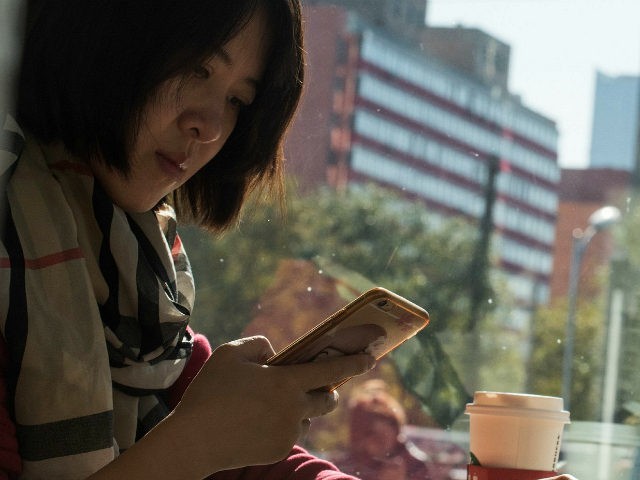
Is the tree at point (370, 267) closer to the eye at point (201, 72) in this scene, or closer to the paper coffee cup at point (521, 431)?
the paper coffee cup at point (521, 431)

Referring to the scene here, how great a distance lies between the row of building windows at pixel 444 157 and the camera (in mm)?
1428

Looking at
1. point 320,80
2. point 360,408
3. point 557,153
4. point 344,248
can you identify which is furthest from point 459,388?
point 320,80

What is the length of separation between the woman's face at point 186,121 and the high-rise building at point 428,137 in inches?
18.1

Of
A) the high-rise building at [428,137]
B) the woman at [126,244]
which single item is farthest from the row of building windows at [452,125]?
the woman at [126,244]

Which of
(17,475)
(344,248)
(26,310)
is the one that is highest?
(344,248)

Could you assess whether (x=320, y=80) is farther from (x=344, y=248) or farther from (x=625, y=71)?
(x=625, y=71)

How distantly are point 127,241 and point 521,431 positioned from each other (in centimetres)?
46

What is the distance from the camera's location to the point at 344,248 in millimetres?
1474

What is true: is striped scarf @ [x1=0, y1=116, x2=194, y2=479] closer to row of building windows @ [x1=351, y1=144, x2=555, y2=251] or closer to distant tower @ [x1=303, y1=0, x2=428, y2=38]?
row of building windows @ [x1=351, y1=144, x2=555, y2=251]

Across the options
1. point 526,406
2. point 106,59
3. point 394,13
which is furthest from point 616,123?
point 106,59

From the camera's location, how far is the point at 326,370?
0.88 m

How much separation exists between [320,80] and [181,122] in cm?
57

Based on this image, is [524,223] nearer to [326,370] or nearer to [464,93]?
[464,93]

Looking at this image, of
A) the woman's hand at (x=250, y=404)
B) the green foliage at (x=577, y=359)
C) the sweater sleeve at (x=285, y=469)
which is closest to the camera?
the woman's hand at (x=250, y=404)
